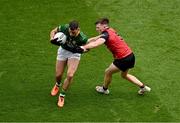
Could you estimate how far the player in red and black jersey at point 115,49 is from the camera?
1024cm

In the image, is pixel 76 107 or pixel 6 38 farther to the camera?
pixel 6 38

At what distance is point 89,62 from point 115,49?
2.02m

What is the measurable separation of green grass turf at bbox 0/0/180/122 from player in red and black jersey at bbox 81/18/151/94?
40cm

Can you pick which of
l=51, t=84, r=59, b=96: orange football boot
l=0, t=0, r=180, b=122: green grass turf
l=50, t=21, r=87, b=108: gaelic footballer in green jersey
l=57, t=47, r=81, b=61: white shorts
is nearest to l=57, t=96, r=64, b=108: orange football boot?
l=50, t=21, r=87, b=108: gaelic footballer in green jersey

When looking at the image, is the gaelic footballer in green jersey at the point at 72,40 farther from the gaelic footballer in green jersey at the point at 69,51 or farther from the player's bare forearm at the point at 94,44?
the player's bare forearm at the point at 94,44

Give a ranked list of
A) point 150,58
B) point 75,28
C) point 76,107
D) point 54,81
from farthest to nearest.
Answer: point 150,58, point 54,81, point 76,107, point 75,28

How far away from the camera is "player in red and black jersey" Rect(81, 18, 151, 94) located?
1024 centimetres

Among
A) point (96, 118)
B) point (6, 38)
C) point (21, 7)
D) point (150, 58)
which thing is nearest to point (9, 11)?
point (21, 7)

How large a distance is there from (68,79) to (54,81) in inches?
47.2

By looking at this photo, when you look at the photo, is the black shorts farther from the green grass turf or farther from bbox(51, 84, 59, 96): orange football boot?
bbox(51, 84, 59, 96): orange football boot

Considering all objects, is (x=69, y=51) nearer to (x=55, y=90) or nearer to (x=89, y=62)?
(x=55, y=90)

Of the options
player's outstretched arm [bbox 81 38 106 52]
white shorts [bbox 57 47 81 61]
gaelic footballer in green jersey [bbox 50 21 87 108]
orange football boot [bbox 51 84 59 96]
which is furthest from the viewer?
orange football boot [bbox 51 84 59 96]

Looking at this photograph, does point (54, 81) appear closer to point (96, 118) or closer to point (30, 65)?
point (30, 65)

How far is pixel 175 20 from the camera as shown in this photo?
1446 cm
